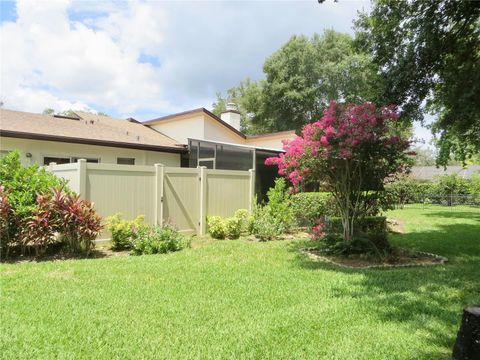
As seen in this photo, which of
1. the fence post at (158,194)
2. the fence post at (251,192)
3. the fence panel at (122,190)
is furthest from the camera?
the fence post at (251,192)

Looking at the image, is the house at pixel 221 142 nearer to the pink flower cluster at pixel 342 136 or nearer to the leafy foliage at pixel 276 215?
the leafy foliage at pixel 276 215

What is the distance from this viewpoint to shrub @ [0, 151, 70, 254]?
7477 millimetres

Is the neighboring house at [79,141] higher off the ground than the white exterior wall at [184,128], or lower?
lower

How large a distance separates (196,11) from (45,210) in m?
6.83

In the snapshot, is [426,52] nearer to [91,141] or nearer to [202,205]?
[202,205]

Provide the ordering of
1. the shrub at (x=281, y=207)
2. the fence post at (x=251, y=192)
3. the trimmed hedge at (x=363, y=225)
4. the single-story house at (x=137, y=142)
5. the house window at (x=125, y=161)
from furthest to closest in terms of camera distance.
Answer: the house window at (x=125, y=161), the single-story house at (x=137, y=142), the fence post at (x=251, y=192), the shrub at (x=281, y=207), the trimmed hedge at (x=363, y=225)

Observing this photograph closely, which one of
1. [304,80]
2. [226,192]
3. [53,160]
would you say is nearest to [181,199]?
[226,192]

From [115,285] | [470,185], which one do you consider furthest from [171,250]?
[470,185]

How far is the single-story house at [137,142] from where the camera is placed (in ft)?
43.1

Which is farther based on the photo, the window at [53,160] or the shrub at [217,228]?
the window at [53,160]

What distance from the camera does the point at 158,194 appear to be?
10109mm

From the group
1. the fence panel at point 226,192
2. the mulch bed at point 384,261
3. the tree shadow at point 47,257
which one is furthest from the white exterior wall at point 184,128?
the mulch bed at point 384,261

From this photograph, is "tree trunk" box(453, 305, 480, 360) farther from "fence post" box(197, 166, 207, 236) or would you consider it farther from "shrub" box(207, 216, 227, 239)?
"fence post" box(197, 166, 207, 236)

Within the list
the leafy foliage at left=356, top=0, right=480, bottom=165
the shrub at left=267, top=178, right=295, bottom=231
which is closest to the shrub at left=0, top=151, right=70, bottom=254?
the shrub at left=267, top=178, right=295, bottom=231
